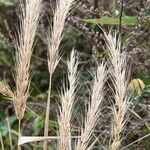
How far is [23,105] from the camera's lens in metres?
1.03

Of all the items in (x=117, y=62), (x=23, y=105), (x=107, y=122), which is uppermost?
(x=117, y=62)

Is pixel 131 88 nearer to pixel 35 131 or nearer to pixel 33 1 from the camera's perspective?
pixel 33 1

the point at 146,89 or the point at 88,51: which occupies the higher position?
the point at 146,89

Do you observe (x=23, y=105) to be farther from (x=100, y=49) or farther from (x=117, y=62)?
(x=100, y=49)

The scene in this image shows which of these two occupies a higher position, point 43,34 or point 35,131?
point 43,34

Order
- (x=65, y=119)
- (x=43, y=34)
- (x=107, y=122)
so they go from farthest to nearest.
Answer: (x=43, y=34) → (x=107, y=122) → (x=65, y=119)

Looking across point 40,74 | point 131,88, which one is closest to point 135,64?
point 131,88

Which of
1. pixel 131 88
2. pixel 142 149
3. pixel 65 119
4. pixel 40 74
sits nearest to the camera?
pixel 65 119

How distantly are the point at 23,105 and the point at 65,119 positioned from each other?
5.6 inches

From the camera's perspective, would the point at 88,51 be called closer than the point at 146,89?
No

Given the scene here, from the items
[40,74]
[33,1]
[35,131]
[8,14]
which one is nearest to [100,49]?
[35,131]

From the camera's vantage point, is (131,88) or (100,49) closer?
(131,88)

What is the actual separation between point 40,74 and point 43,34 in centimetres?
35

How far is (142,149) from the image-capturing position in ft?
5.91
